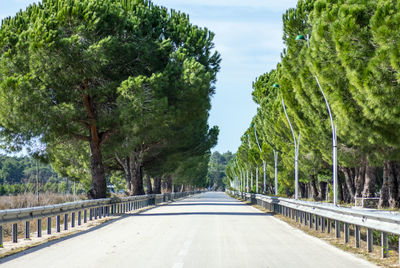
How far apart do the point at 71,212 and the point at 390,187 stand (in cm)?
1941

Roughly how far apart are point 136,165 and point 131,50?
60.0 feet

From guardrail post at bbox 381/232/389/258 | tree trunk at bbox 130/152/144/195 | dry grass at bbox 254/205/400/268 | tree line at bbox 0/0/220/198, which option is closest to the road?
dry grass at bbox 254/205/400/268

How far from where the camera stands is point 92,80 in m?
30.5

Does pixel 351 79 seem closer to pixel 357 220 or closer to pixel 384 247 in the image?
pixel 357 220

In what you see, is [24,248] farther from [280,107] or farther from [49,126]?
[280,107]

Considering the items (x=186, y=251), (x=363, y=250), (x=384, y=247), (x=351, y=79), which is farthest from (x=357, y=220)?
(x=351, y=79)

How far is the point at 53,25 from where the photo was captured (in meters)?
27.6

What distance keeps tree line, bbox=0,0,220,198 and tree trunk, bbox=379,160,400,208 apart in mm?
11176

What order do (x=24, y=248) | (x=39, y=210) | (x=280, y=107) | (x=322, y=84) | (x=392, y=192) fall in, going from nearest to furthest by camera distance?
1. (x=24, y=248)
2. (x=39, y=210)
3. (x=322, y=84)
4. (x=392, y=192)
5. (x=280, y=107)

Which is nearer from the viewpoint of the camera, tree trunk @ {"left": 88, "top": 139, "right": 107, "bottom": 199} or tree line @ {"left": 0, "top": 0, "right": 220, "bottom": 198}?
tree line @ {"left": 0, "top": 0, "right": 220, "bottom": 198}

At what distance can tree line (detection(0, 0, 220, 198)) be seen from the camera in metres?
27.4

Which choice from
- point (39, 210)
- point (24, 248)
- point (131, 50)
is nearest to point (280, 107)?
point (131, 50)

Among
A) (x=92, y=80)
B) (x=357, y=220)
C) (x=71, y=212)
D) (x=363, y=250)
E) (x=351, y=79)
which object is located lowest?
(x=363, y=250)

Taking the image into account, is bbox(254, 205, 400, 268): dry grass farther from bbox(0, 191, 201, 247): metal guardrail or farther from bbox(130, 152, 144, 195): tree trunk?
bbox(130, 152, 144, 195): tree trunk
